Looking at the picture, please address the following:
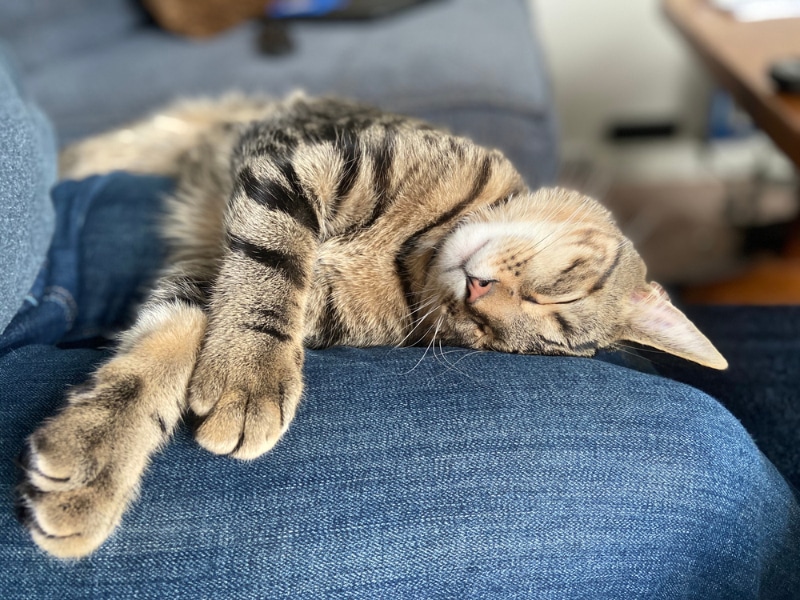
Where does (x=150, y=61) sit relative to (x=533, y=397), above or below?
below

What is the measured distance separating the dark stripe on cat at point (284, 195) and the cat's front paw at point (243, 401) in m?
0.25

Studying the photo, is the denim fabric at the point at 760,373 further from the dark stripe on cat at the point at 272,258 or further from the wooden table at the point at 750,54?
the dark stripe on cat at the point at 272,258

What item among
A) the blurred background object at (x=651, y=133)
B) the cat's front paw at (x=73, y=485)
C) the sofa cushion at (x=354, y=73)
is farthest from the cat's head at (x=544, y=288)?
the blurred background object at (x=651, y=133)

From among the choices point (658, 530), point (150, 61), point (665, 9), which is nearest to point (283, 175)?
point (658, 530)

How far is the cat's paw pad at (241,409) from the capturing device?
669 mm

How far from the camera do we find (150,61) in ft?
6.07

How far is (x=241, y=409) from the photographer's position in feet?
2.33

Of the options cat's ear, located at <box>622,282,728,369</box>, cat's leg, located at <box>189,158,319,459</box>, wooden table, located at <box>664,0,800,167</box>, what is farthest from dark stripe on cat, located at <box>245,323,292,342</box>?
wooden table, located at <box>664,0,800,167</box>

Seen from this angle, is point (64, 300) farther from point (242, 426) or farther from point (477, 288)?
point (477, 288)

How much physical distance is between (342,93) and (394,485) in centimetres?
129

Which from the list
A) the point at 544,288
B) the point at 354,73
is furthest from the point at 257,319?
the point at 354,73

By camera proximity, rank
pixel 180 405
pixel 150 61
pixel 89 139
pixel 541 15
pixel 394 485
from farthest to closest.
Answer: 1. pixel 541 15
2. pixel 150 61
3. pixel 89 139
4. pixel 180 405
5. pixel 394 485

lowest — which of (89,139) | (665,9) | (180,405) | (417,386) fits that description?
(89,139)

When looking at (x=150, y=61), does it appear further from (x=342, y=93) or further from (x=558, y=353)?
(x=558, y=353)
